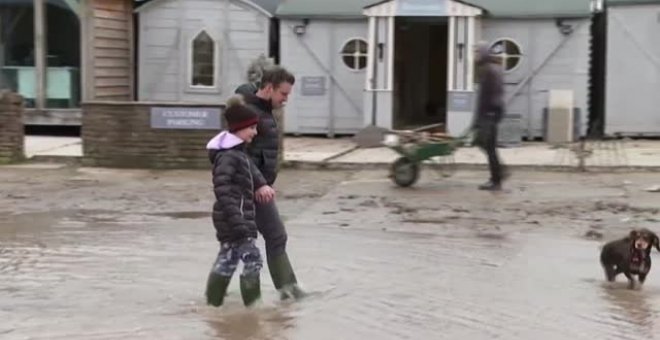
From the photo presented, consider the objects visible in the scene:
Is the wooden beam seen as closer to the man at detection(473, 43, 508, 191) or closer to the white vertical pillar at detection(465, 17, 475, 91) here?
the white vertical pillar at detection(465, 17, 475, 91)

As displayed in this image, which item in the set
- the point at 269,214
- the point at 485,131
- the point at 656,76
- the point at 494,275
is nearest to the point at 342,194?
the point at 485,131

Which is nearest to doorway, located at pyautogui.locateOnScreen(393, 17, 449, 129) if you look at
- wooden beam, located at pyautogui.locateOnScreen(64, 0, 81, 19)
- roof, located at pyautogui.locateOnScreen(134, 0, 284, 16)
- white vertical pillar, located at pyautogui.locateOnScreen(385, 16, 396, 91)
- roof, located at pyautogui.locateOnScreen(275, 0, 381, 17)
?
roof, located at pyautogui.locateOnScreen(275, 0, 381, 17)

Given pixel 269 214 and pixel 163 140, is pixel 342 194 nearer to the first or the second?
pixel 163 140

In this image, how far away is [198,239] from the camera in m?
10.7

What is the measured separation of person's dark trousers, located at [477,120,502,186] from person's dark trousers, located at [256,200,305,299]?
6.56m

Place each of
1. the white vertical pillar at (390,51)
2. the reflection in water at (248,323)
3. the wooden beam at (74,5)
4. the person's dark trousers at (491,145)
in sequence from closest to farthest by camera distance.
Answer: the reflection in water at (248,323) < the person's dark trousers at (491,145) < the white vertical pillar at (390,51) < the wooden beam at (74,5)

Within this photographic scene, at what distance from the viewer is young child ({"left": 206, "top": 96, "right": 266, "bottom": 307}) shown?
712 centimetres

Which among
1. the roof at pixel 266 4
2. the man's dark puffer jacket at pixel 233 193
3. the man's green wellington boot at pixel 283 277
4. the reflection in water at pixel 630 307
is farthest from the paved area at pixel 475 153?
the man's dark puffer jacket at pixel 233 193

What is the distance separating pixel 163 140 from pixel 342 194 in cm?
378

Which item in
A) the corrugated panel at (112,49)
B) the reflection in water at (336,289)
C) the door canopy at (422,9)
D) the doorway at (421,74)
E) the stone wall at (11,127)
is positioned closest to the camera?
the reflection in water at (336,289)

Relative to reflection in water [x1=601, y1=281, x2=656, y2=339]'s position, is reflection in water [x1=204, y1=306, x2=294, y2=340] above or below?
below

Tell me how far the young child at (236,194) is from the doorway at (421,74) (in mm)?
16139

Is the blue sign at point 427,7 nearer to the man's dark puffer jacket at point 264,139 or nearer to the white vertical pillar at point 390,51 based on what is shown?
the white vertical pillar at point 390,51

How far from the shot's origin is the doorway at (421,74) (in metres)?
24.2
